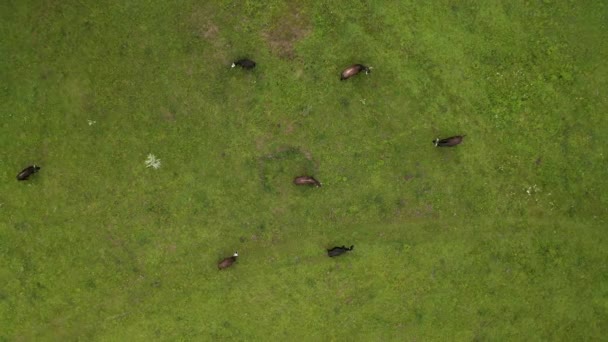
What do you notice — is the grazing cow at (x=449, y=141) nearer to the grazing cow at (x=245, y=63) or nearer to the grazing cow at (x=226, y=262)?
the grazing cow at (x=245, y=63)

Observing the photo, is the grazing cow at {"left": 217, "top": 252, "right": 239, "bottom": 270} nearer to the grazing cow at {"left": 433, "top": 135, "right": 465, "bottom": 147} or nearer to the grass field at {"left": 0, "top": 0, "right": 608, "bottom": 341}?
the grass field at {"left": 0, "top": 0, "right": 608, "bottom": 341}

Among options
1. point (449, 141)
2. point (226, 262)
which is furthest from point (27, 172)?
point (449, 141)

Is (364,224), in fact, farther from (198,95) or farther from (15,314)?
(15,314)

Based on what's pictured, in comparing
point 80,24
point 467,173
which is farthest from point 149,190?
point 467,173

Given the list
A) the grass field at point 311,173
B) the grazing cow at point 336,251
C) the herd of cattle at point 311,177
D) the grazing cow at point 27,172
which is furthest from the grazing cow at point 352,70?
the grazing cow at point 27,172

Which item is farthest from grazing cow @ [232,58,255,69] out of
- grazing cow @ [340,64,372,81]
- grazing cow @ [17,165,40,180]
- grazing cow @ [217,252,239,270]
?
grazing cow @ [17,165,40,180]

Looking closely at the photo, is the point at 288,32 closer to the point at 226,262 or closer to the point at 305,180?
the point at 305,180
